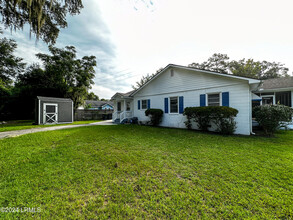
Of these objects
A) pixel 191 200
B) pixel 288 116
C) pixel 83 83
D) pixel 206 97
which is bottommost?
pixel 191 200

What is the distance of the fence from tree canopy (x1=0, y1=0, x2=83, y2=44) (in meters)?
12.2

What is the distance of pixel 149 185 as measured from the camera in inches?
84.6

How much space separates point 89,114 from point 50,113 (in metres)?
6.34

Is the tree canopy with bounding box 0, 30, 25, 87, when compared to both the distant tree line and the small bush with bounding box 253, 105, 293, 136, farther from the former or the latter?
the small bush with bounding box 253, 105, 293, 136

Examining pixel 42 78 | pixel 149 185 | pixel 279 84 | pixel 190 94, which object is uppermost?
pixel 42 78

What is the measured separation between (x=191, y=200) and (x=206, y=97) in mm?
6923

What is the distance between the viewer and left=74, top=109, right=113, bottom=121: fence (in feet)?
54.5

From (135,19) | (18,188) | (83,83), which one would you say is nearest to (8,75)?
(83,83)

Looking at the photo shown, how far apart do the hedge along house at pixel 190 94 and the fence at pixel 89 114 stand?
821 centimetres

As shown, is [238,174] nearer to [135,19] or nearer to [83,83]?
[135,19]

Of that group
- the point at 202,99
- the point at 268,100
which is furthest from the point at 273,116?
the point at 268,100

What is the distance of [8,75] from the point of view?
17.3 m

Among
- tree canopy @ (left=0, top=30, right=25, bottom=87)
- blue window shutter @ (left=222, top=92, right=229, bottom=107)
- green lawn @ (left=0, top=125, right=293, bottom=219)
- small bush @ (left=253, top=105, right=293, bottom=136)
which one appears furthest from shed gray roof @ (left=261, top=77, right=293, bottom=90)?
tree canopy @ (left=0, top=30, right=25, bottom=87)

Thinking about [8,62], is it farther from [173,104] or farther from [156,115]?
[173,104]
